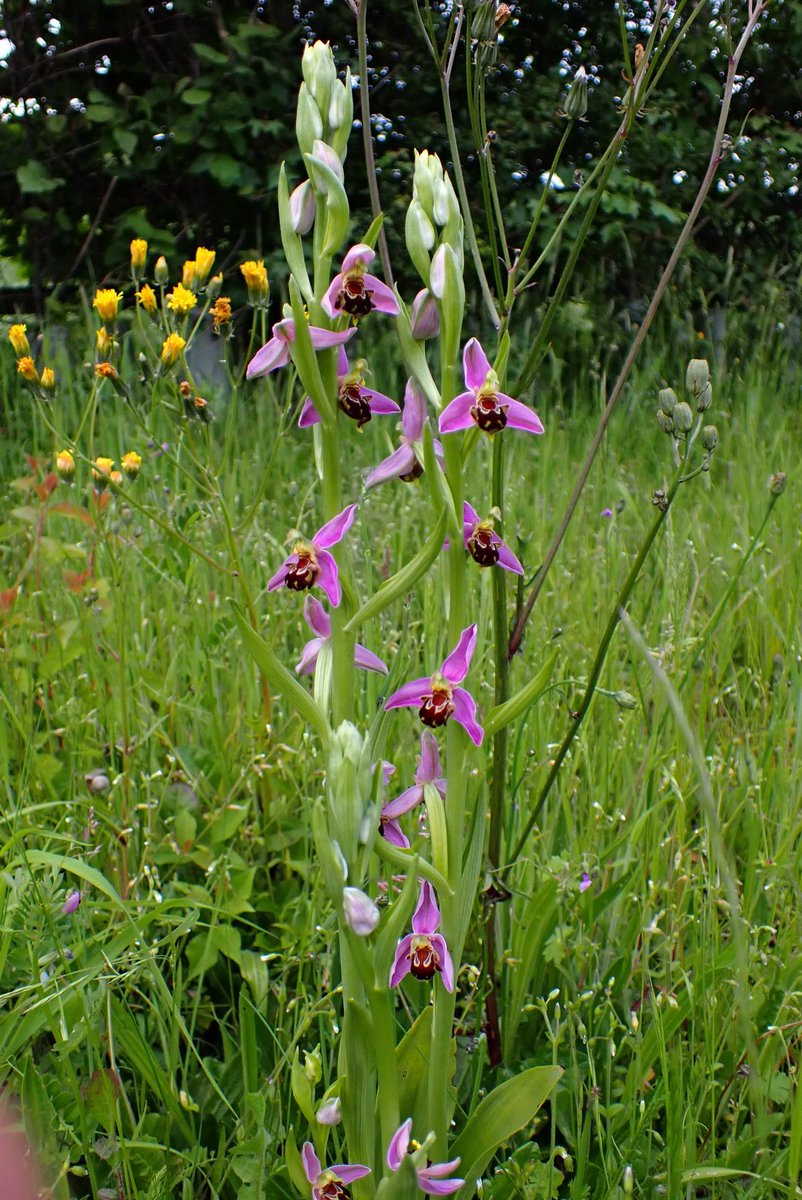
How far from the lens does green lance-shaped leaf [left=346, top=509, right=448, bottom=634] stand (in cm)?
73

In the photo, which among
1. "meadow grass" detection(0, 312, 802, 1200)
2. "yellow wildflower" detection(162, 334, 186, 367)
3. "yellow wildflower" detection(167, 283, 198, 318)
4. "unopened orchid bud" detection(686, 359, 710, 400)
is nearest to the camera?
"meadow grass" detection(0, 312, 802, 1200)

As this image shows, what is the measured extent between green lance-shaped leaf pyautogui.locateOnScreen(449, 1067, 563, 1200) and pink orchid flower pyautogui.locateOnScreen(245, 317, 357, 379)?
23.6 inches

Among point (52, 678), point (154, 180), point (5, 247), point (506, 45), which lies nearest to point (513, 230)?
point (506, 45)

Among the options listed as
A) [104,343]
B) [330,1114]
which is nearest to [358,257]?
[330,1114]

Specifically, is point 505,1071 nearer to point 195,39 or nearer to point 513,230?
point 513,230

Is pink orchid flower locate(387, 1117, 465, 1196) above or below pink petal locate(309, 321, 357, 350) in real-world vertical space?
below

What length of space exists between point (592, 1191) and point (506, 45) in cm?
593

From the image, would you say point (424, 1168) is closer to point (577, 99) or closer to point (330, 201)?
point (330, 201)

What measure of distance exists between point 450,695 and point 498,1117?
0.36 m

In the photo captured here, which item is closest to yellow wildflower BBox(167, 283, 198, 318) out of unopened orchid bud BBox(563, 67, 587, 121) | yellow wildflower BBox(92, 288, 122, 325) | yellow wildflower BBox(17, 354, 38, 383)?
yellow wildflower BBox(92, 288, 122, 325)

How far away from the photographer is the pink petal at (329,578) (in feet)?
2.63

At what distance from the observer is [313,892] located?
1.24 m

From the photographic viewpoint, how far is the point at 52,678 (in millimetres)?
1827

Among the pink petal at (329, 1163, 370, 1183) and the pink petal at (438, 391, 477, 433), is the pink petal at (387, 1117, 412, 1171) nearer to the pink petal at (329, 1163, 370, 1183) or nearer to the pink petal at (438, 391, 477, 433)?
the pink petal at (329, 1163, 370, 1183)
